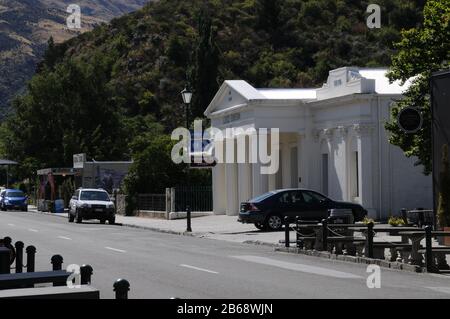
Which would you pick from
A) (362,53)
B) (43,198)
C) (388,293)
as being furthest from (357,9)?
(388,293)

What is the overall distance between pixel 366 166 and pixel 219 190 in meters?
12.6

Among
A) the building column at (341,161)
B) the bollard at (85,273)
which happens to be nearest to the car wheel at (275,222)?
the building column at (341,161)

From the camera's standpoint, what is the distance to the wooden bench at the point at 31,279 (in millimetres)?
8500

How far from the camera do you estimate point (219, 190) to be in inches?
1906

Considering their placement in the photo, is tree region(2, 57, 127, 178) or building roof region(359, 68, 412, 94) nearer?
building roof region(359, 68, 412, 94)

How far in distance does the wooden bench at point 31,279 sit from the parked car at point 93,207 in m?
33.1

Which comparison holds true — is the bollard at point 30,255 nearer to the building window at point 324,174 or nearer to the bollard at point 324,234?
the bollard at point 324,234

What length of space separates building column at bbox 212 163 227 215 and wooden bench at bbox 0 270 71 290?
39143 millimetres

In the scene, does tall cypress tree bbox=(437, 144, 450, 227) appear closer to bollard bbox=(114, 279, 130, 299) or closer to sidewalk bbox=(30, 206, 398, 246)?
sidewalk bbox=(30, 206, 398, 246)

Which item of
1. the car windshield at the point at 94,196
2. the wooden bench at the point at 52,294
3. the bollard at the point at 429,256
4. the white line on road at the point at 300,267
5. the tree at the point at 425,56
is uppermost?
the tree at the point at 425,56

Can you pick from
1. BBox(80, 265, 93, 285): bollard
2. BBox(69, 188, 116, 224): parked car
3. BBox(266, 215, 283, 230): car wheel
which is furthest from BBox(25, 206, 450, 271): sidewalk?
BBox(80, 265, 93, 285): bollard

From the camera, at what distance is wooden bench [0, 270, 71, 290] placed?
27.9ft
